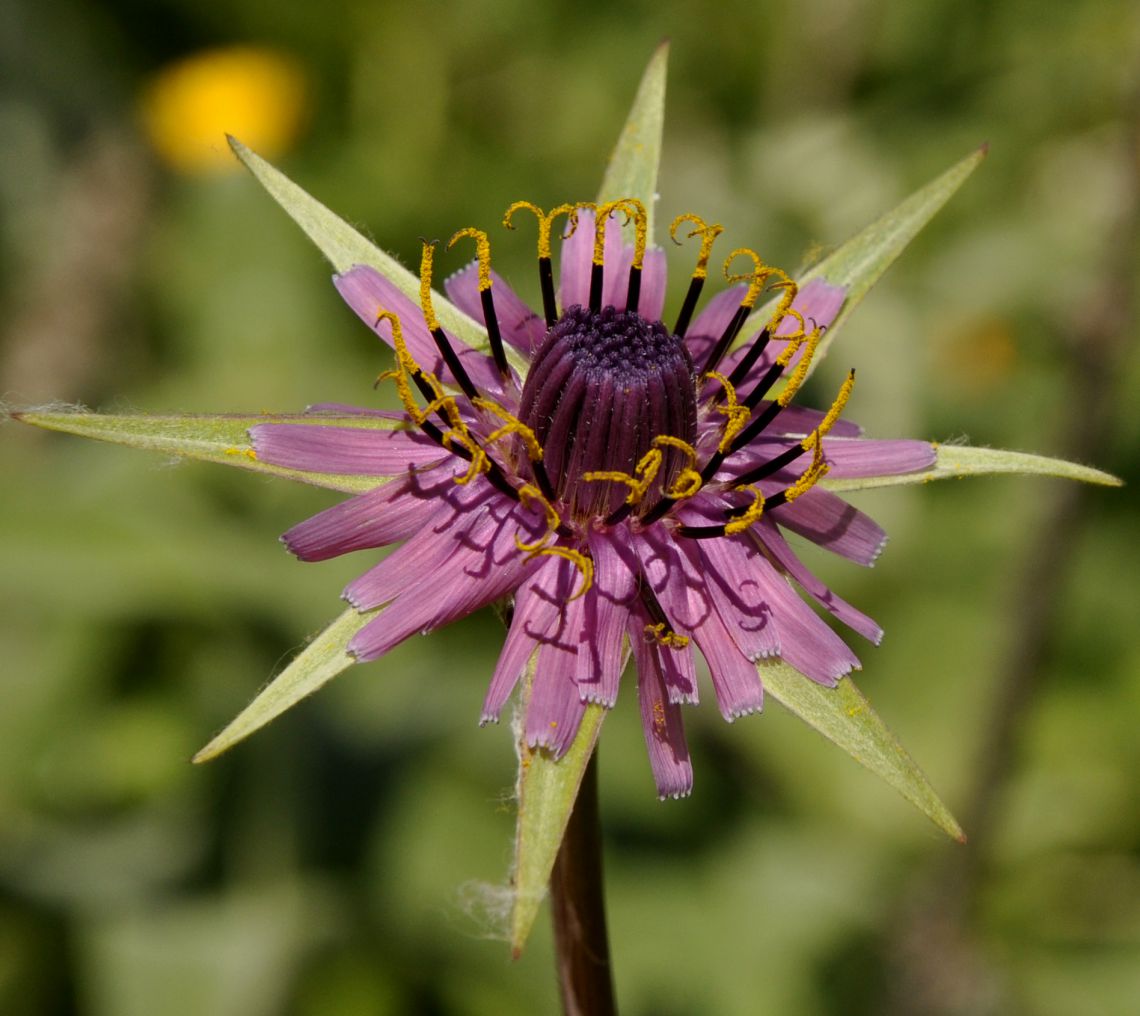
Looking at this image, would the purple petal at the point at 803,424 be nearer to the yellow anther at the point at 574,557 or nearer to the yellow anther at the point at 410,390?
the yellow anther at the point at 574,557

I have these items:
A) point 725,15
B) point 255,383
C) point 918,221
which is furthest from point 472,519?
point 725,15

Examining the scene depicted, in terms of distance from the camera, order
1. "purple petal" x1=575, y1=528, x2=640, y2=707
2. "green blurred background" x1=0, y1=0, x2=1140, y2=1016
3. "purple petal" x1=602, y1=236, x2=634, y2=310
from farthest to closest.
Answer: "green blurred background" x1=0, y1=0, x2=1140, y2=1016, "purple petal" x1=602, y1=236, x2=634, y2=310, "purple petal" x1=575, y1=528, x2=640, y2=707

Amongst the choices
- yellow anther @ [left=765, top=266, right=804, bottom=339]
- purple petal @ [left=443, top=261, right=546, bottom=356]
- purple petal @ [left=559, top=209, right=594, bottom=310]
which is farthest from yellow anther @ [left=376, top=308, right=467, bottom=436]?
yellow anther @ [left=765, top=266, right=804, bottom=339]

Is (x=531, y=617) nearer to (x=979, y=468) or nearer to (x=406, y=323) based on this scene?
(x=406, y=323)

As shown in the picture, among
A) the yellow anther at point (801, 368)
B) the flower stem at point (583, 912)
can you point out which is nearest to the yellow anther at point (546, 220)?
the yellow anther at point (801, 368)

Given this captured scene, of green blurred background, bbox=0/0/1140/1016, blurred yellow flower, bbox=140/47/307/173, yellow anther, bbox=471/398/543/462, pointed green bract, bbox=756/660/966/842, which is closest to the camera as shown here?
pointed green bract, bbox=756/660/966/842

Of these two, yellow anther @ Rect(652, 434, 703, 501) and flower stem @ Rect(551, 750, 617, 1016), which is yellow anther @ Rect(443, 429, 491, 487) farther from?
flower stem @ Rect(551, 750, 617, 1016)

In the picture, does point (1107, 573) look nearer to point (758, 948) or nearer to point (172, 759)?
point (758, 948)
